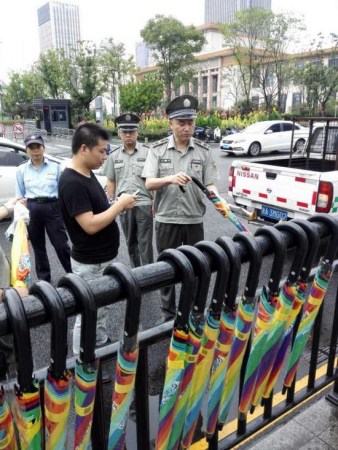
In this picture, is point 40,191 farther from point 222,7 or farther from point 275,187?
point 222,7

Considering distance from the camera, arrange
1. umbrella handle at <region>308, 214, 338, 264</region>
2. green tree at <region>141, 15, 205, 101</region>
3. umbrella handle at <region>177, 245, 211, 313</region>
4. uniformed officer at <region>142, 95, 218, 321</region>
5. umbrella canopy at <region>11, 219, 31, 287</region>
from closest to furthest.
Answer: umbrella handle at <region>177, 245, 211, 313</region>
umbrella handle at <region>308, 214, 338, 264</region>
umbrella canopy at <region>11, 219, 31, 287</region>
uniformed officer at <region>142, 95, 218, 321</region>
green tree at <region>141, 15, 205, 101</region>

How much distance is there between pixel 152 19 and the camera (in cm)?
3503

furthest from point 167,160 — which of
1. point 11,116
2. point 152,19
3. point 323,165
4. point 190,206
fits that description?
point 11,116

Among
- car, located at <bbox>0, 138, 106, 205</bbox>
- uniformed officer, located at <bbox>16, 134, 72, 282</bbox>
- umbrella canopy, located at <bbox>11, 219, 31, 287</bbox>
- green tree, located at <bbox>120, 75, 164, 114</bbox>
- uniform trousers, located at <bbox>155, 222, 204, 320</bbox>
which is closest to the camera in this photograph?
umbrella canopy, located at <bbox>11, 219, 31, 287</bbox>

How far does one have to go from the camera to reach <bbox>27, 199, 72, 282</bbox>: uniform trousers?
4.39 m

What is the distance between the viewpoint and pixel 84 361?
0.96 metres

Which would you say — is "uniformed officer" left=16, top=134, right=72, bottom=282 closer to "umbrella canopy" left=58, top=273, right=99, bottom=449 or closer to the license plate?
the license plate

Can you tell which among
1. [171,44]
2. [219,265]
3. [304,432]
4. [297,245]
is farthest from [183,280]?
[171,44]

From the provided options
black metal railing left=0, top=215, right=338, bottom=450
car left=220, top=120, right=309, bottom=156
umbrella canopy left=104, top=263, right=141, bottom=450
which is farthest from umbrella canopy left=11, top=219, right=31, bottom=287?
car left=220, top=120, right=309, bottom=156

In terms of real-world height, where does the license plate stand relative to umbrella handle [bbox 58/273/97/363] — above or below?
below

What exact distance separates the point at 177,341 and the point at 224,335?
18 centimetres

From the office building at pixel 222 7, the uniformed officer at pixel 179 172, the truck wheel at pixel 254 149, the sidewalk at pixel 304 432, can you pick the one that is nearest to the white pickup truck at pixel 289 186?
the uniformed officer at pixel 179 172

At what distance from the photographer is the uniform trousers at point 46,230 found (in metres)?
4.39

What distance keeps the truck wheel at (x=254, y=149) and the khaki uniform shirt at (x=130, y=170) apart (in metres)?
13.5
